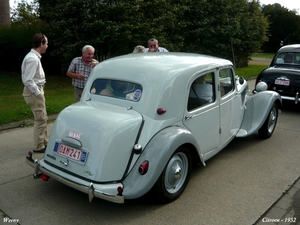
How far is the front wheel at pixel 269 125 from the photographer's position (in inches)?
239

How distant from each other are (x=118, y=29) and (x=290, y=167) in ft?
26.6

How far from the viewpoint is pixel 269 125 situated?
6227 millimetres

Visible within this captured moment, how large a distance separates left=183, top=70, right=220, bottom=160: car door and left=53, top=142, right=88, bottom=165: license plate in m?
1.33

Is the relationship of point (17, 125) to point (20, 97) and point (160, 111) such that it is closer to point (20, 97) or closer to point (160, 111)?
point (20, 97)

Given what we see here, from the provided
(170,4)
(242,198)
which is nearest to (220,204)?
(242,198)

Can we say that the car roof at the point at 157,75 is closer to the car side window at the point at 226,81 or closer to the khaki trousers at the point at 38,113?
the car side window at the point at 226,81

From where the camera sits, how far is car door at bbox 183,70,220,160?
165 inches

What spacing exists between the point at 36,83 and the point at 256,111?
149 inches

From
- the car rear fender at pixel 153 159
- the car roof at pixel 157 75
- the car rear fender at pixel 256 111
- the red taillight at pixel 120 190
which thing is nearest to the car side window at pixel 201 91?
the car roof at pixel 157 75

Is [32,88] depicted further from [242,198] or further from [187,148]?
[242,198]

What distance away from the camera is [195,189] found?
13.8 feet

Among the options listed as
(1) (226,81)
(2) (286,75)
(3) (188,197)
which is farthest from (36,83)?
(2) (286,75)

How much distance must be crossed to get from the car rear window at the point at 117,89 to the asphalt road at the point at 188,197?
4.09 ft

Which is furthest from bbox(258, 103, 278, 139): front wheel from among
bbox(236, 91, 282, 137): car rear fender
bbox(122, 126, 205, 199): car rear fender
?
bbox(122, 126, 205, 199): car rear fender
